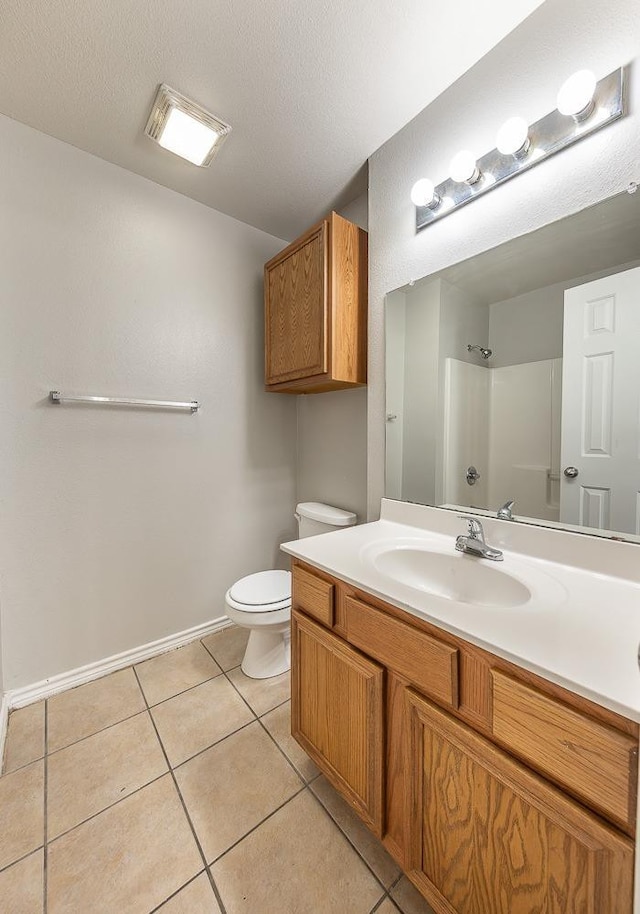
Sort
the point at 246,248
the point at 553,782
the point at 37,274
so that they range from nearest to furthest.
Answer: the point at 553,782 → the point at 37,274 → the point at 246,248

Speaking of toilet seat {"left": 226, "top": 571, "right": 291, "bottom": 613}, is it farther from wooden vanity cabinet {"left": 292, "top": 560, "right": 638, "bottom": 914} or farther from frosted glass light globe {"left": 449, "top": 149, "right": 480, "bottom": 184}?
frosted glass light globe {"left": 449, "top": 149, "right": 480, "bottom": 184}

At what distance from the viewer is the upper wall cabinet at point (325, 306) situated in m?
1.51

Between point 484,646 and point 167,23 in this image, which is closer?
point 484,646

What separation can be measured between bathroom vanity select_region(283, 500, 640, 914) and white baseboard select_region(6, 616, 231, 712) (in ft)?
3.17

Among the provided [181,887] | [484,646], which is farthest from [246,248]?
[181,887]

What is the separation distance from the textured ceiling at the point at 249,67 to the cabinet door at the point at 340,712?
1.83 metres

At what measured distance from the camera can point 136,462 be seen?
169 cm

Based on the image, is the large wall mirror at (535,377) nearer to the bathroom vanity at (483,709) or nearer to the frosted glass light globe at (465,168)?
the bathroom vanity at (483,709)

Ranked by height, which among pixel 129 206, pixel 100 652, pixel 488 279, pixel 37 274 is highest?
pixel 129 206

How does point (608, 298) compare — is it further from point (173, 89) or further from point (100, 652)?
point (100, 652)

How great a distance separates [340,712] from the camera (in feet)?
3.17

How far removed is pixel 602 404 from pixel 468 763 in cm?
91

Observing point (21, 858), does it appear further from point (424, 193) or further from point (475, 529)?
point (424, 193)

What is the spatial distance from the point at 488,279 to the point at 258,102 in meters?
1.08
